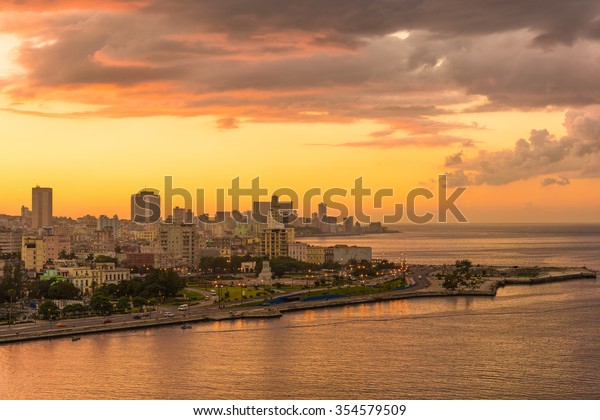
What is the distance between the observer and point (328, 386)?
8031mm

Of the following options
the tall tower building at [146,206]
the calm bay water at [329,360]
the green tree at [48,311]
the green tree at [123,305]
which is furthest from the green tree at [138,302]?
the tall tower building at [146,206]

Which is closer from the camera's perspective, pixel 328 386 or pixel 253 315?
pixel 328 386

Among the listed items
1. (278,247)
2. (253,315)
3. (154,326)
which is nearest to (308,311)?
(253,315)

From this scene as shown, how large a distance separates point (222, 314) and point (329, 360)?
14.2 ft

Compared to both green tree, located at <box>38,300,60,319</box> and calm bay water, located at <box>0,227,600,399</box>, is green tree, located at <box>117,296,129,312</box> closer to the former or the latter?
green tree, located at <box>38,300,60,319</box>

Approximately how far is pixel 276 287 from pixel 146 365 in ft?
29.8

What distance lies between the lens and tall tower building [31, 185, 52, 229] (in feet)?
154

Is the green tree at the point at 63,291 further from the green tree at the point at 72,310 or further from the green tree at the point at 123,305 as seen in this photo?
the green tree at the point at 72,310

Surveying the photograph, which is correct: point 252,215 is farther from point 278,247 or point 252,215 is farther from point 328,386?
point 328,386

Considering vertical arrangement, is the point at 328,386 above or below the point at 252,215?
below

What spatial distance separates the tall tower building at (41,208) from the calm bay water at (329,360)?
119 ft

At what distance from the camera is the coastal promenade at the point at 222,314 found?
A: 11.2 metres

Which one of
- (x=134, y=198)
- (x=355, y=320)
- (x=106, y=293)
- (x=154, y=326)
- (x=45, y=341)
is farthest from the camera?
(x=134, y=198)

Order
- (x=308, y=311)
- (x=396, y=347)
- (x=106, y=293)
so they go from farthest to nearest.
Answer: (x=106, y=293), (x=308, y=311), (x=396, y=347)
